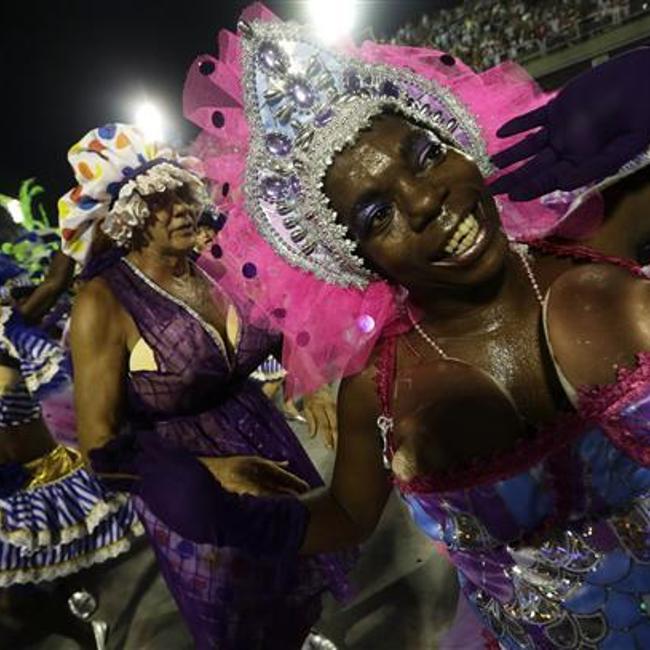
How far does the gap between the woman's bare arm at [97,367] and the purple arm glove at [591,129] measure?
1.46 m

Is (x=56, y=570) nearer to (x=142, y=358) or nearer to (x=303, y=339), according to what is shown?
(x=142, y=358)

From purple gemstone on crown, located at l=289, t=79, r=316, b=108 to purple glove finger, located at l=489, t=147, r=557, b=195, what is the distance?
1.23ft

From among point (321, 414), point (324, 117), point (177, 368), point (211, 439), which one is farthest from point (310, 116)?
point (321, 414)

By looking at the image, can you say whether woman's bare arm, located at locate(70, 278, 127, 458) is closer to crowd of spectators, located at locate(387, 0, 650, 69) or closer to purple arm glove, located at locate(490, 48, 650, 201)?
purple arm glove, located at locate(490, 48, 650, 201)

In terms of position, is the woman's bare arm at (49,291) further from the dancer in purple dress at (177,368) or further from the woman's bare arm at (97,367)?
the woman's bare arm at (97,367)

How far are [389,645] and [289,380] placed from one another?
5.81ft

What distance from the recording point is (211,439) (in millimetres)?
2359

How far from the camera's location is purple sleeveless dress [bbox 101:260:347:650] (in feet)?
7.41

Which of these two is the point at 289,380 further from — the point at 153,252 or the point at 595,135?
the point at 153,252

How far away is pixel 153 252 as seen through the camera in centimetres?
252

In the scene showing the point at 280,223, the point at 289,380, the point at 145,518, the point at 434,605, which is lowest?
the point at 434,605

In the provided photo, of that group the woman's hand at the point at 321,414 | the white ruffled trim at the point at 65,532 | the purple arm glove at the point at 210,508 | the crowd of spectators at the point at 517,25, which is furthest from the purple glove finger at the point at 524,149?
the crowd of spectators at the point at 517,25

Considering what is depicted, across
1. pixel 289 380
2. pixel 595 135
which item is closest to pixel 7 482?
pixel 289 380

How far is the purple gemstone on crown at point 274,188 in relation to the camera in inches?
53.4
